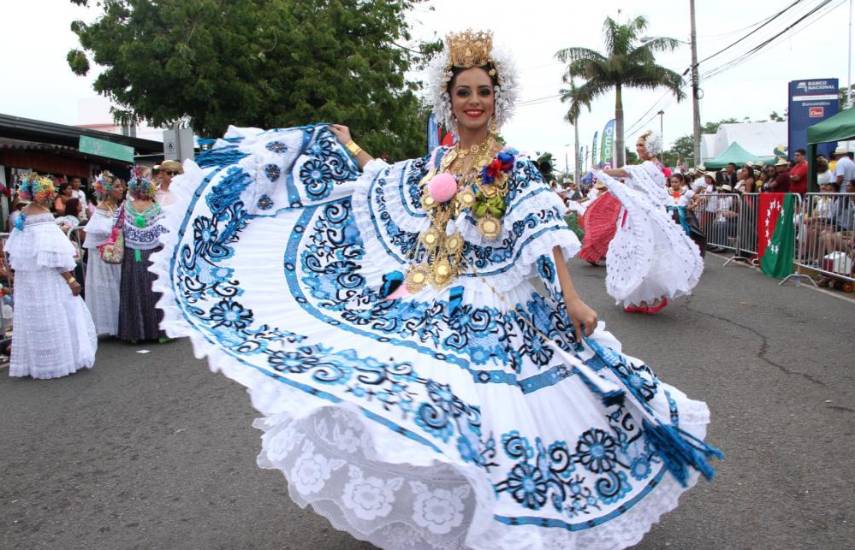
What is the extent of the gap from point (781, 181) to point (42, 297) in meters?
12.9

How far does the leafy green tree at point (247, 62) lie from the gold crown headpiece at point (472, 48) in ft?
47.7

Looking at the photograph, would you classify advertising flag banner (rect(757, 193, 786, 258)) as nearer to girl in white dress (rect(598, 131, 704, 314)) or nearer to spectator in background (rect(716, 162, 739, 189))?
girl in white dress (rect(598, 131, 704, 314))

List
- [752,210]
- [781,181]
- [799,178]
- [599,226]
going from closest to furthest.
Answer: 1. [599,226]
2. [752,210]
3. [799,178]
4. [781,181]

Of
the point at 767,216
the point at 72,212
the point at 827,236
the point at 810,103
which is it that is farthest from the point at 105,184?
the point at 810,103

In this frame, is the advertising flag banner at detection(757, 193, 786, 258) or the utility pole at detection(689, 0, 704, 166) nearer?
the advertising flag banner at detection(757, 193, 786, 258)

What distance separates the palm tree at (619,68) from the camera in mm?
34875

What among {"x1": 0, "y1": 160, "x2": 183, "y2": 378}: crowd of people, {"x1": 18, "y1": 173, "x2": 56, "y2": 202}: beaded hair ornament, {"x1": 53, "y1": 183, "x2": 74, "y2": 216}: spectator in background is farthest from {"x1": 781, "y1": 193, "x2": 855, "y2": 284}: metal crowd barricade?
{"x1": 53, "y1": 183, "x2": 74, "y2": 216}: spectator in background

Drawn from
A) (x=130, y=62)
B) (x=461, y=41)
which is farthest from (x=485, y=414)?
(x=130, y=62)

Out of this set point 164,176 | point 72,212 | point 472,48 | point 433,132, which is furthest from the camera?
point 72,212

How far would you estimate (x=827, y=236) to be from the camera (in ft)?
33.1

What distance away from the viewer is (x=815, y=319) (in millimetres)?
8008

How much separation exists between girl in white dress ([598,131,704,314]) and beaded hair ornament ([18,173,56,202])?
528 cm

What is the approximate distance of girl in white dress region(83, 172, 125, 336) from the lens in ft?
28.0

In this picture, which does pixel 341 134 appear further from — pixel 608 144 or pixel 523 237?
pixel 608 144
